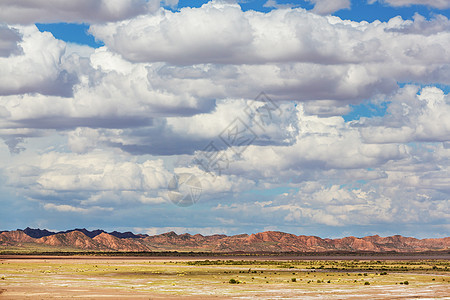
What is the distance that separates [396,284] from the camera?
9369cm

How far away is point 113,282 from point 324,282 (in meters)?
32.2

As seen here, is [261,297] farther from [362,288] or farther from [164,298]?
[362,288]

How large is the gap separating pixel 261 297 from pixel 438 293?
22.8 m

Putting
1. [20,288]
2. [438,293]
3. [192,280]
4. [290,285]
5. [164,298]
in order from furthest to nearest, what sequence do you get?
[192,280] < [290,285] < [20,288] < [438,293] < [164,298]

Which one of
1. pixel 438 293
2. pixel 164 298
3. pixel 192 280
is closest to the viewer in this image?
pixel 164 298

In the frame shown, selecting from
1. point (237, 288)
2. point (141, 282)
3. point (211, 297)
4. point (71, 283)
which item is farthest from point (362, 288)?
point (71, 283)

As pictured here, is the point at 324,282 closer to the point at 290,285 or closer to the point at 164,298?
the point at 290,285

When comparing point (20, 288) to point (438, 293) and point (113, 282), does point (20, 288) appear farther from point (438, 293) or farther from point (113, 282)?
point (438, 293)

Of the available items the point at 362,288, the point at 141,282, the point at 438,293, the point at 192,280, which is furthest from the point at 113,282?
the point at 438,293

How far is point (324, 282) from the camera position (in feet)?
318

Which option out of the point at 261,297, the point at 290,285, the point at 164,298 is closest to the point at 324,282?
the point at 290,285

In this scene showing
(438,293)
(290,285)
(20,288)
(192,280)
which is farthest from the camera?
(192,280)

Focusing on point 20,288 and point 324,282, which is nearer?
point 20,288

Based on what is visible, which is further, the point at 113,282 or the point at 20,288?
the point at 113,282
